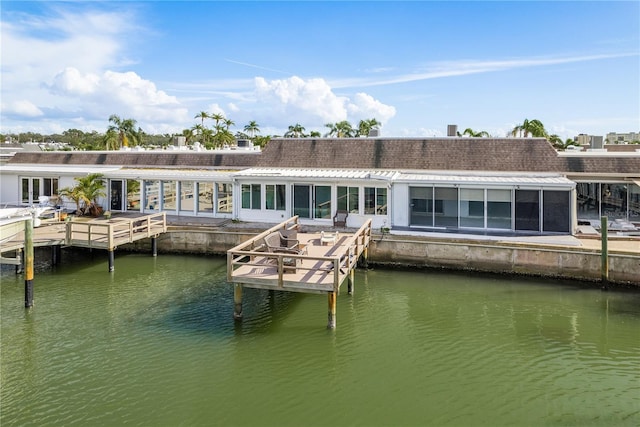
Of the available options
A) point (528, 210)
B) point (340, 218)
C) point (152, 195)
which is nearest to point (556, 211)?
point (528, 210)

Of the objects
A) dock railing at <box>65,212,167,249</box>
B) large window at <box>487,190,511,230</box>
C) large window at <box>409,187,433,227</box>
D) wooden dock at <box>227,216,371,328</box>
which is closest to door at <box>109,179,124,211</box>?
dock railing at <box>65,212,167,249</box>

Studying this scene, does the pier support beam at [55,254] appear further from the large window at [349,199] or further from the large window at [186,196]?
the large window at [349,199]

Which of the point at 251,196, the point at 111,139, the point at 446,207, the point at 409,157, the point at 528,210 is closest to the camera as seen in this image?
the point at 528,210

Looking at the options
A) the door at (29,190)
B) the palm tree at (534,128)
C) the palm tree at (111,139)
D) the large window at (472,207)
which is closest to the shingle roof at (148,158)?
the door at (29,190)

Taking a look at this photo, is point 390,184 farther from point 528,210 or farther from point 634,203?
point 634,203

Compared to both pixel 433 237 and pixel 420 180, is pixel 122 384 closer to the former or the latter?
pixel 433 237

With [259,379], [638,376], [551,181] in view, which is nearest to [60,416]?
[259,379]

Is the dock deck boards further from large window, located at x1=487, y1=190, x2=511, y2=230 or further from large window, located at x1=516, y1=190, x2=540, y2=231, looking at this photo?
large window, located at x1=516, y1=190, x2=540, y2=231
